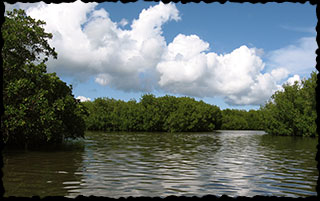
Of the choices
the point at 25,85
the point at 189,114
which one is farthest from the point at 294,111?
the point at 25,85

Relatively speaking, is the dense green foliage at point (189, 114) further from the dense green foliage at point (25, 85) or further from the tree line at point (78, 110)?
the dense green foliage at point (25, 85)

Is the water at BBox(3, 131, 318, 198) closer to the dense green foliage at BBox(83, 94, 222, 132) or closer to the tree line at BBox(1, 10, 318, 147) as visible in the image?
the tree line at BBox(1, 10, 318, 147)

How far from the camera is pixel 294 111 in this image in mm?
76562

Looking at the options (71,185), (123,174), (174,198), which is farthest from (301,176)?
(174,198)

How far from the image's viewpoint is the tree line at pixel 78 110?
2412 cm

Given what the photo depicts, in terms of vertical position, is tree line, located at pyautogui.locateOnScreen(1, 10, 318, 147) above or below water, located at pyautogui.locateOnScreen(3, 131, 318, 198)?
above

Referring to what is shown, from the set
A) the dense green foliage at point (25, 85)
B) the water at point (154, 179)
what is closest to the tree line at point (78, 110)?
the dense green foliage at point (25, 85)

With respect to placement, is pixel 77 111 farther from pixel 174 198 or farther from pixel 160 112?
pixel 160 112

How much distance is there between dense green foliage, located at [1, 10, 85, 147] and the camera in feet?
75.4

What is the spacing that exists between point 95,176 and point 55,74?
59.6 ft

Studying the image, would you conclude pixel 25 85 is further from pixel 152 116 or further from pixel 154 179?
pixel 152 116

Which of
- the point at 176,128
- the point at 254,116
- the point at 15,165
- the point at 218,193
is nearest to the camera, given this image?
the point at 218,193

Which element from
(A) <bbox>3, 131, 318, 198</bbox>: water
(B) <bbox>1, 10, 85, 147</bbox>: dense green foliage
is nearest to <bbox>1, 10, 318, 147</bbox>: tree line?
(B) <bbox>1, 10, 85, 147</bbox>: dense green foliage

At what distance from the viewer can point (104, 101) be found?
117938 mm
